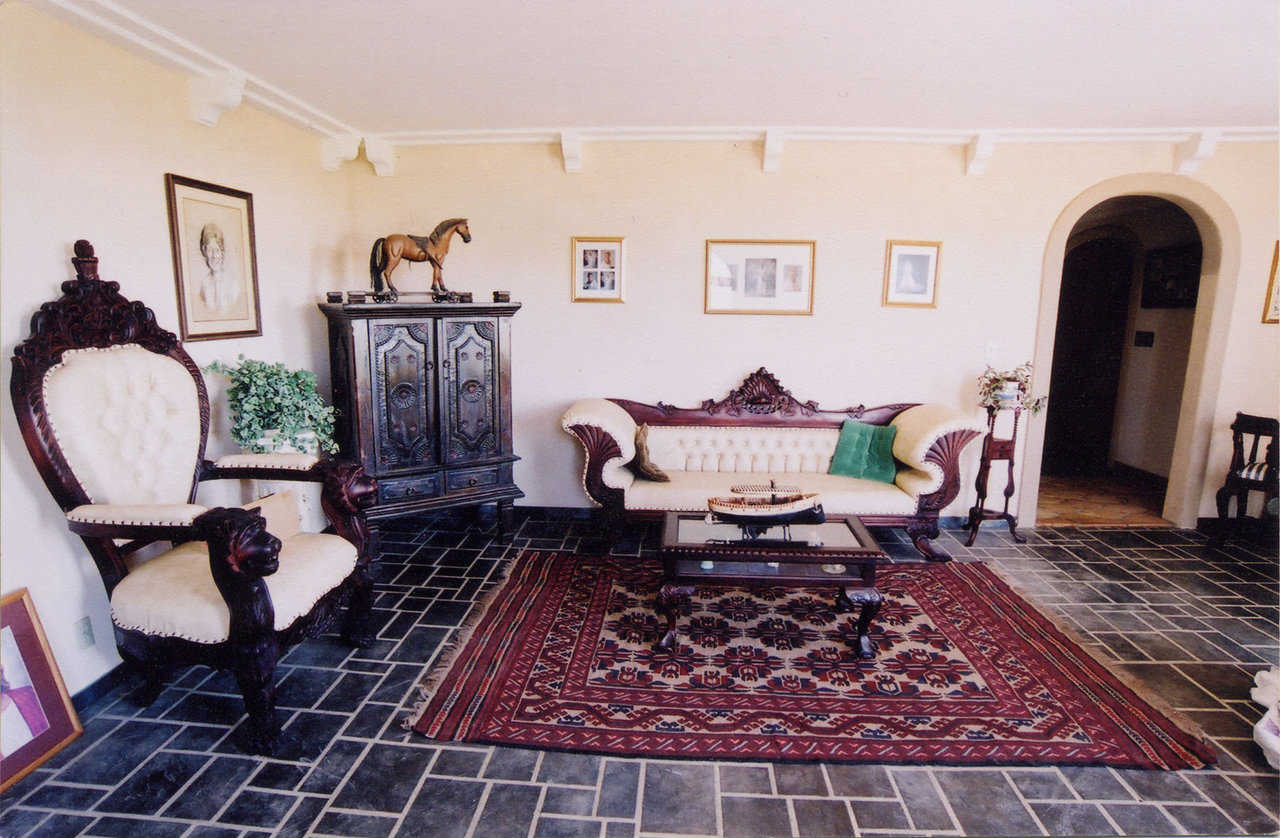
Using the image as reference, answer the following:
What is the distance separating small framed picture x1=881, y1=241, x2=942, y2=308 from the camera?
4.82 meters

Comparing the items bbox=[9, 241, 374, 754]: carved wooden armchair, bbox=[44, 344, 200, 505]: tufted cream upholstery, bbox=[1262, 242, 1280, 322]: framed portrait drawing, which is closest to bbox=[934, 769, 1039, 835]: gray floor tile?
bbox=[9, 241, 374, 754]: carved wooden armchair

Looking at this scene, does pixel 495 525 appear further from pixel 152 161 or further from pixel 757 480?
pixel 152 161

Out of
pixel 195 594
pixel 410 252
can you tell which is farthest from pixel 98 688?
pixel 410 252

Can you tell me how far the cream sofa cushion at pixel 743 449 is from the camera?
4.84m

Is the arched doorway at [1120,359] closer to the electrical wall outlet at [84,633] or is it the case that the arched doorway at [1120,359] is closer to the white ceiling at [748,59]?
the white ceiling at [748,59]

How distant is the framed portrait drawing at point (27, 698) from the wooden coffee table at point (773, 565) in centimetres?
245

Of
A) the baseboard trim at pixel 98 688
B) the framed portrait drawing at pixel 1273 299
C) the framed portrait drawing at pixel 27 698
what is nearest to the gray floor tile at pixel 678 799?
the framed portrait drawing at pixel 27 698

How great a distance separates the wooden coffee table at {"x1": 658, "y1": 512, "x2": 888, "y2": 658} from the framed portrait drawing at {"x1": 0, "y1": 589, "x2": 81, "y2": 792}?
96.3 inches

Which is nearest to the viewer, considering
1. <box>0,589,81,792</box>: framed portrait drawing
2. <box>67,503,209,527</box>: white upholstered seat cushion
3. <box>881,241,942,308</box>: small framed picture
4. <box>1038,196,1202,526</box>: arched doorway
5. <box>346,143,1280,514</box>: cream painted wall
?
<box>0,589,81,792</box>: framed portrait drawing

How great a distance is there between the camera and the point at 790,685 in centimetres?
292

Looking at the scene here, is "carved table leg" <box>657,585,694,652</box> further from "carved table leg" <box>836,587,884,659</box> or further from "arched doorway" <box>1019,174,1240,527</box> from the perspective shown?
"arched doorway" <box>1019,174,1240,527</box>

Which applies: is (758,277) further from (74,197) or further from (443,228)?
(74,197)

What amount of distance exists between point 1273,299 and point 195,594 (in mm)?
6825

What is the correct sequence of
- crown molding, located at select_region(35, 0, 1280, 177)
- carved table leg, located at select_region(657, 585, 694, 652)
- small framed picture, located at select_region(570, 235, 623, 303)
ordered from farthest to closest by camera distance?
small framed picture, located at select_region(570, 235, 623, 303) < crown molding, located at select_region(35, 0, 1280, 177) < carved table leg, located at select_region(657, 585, 694, 652)
